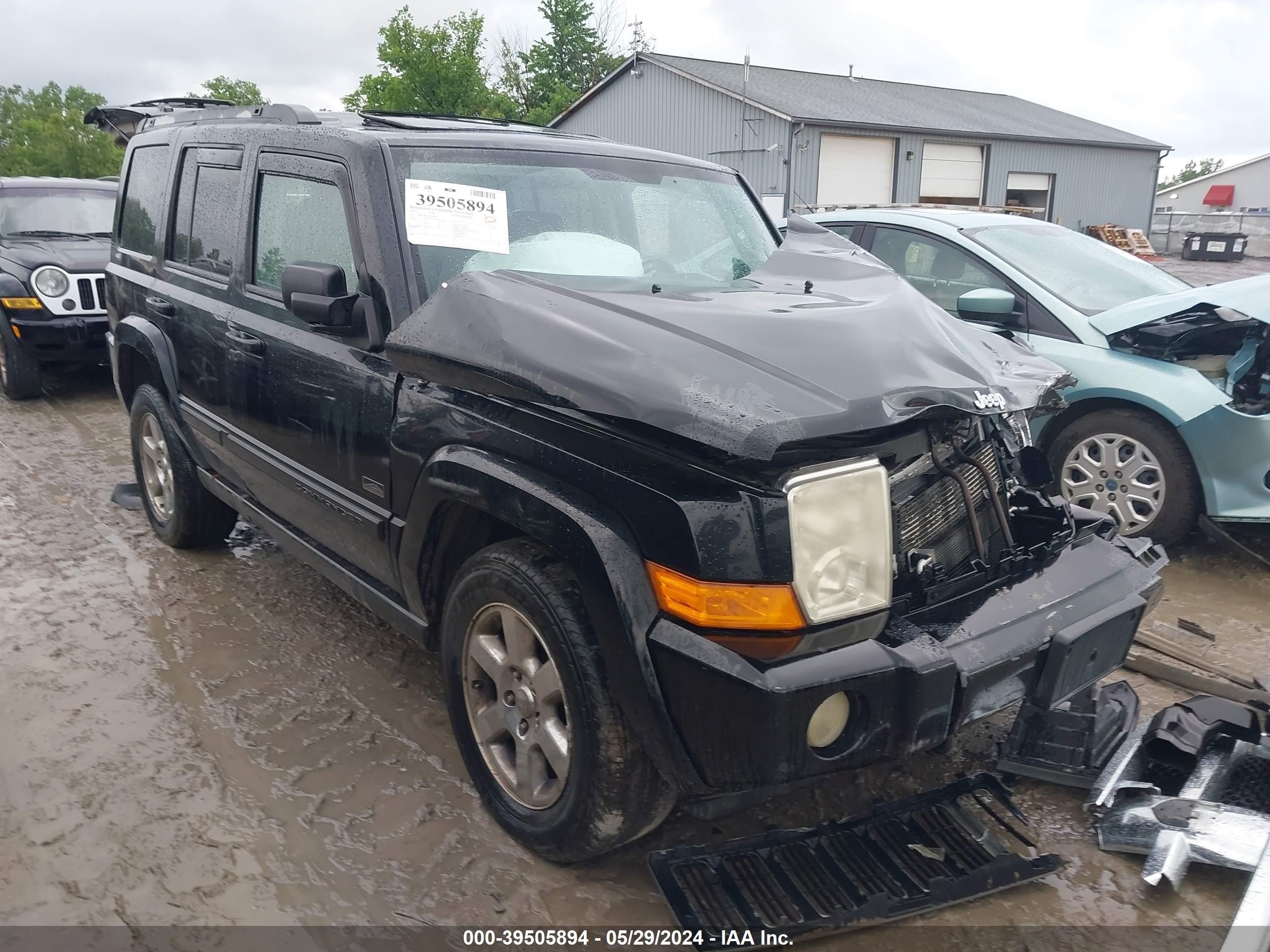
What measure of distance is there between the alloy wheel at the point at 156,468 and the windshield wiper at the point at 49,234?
531cm

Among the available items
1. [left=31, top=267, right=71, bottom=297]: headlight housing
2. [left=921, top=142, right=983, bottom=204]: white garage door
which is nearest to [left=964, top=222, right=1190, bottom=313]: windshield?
[left=31, top=267, right=71, bottom=297]: headlight housing

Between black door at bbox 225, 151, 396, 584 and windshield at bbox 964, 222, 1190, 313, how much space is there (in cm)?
371

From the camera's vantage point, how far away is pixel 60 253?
827cm

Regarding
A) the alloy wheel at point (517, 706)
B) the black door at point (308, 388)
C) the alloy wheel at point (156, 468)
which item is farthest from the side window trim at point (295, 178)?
the alloy wheel at point (156, 468)

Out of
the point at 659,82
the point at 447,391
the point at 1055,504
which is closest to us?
the point at 447,391

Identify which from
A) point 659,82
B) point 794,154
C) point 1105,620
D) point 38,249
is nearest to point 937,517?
point 1105,620

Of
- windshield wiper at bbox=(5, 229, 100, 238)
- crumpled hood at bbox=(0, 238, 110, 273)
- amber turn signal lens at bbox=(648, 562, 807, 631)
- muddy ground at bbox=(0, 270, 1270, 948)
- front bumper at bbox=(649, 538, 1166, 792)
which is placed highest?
windshield wiper at bbox=(5, 229, 100, 238)

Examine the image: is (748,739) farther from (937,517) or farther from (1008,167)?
(1008,167)

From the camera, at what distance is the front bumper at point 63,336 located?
7.93m

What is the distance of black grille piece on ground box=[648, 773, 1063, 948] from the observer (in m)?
2.24

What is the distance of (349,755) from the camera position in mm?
3072

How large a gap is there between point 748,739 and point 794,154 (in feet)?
81.0

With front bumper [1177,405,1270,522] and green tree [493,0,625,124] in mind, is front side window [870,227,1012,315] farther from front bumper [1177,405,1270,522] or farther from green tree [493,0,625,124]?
green tree [493,0,625,124]

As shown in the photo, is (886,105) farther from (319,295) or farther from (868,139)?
(319,295)
